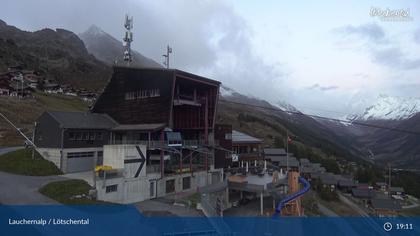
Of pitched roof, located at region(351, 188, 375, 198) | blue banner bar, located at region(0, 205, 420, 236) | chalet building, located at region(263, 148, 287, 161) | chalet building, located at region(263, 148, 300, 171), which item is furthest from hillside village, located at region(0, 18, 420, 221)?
chalet building, located at region(263, 148, 287, 161)

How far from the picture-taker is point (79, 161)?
3775cm

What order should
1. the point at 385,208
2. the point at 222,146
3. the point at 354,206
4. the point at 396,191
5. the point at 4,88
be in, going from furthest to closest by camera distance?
the point at 396,191
the point at 4,88
the point at 385,208
the point at 354,206
the point at 222,146

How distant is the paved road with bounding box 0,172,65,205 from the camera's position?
23527 millimetres

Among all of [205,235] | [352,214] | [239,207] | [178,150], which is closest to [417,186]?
[352,214]

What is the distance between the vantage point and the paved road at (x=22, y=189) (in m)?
23.5

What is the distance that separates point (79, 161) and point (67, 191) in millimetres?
11470

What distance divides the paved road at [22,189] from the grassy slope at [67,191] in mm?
599

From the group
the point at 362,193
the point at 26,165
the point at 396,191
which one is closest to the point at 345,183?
the point at 362,193

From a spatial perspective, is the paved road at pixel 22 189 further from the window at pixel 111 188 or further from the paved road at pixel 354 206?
the paved road at pixel 354 206

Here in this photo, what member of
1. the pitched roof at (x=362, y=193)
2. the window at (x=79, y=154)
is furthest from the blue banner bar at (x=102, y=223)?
the pitched roof at (x=362, y=193)

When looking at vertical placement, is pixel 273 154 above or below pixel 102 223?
above

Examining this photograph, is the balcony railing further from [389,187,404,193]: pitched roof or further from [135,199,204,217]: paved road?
[389,187,404,193]: pitched roof

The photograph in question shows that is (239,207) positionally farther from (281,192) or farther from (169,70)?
(169,70)

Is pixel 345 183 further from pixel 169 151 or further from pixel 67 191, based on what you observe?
pixel 67 191
